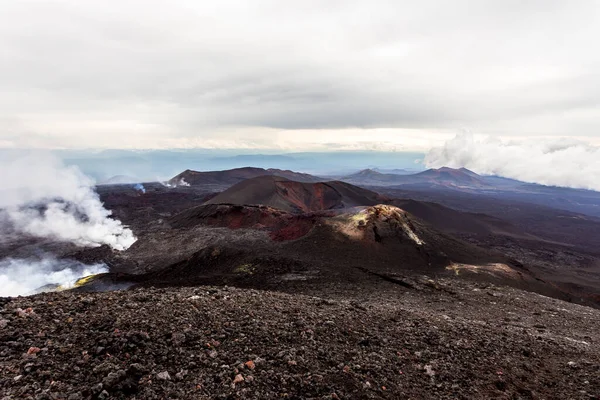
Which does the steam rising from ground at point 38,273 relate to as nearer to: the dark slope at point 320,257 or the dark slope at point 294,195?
the dark slope at point 320,257

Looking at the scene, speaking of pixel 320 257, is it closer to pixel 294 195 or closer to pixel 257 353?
pixel 257 353

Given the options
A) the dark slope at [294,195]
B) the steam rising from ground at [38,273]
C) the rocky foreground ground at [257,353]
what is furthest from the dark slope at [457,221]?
the rocky foreground ground at [257,353]

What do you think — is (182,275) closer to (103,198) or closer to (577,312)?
(577,312)

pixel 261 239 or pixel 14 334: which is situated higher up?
pixel 14 334

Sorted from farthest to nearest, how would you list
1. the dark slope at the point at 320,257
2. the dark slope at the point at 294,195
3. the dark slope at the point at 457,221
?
the dark slope at the point at 457,221, the dark slope at the point at 294,195, the dark slope at the point at 320,257

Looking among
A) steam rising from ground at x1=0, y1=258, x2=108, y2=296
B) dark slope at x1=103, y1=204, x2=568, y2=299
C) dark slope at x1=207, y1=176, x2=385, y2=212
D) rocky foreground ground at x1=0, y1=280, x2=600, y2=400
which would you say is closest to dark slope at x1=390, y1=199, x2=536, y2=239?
dark slope at x1=207, y1=176, x2=385, y2=212

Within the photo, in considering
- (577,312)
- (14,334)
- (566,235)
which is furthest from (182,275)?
(566,235)

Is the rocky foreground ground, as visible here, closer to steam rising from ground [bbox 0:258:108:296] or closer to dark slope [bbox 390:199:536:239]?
steam rising from ground [bbox 0:258:108:296]
